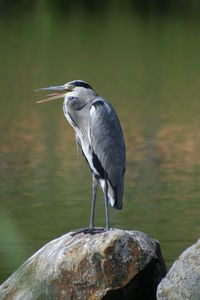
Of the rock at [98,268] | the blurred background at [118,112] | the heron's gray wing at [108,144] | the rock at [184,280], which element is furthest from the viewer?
the blurred background at [118,112]

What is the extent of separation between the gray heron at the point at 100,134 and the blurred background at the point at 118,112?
0.97 metres

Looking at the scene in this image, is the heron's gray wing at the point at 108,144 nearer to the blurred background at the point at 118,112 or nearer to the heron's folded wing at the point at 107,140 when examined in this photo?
the heron's folded wing at the point at 107,140

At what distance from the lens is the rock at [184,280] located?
8.79m

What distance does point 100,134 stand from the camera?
10.2m

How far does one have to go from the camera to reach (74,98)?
10156 millimetres

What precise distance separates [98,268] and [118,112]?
15795mm

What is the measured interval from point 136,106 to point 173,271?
56.7 ft

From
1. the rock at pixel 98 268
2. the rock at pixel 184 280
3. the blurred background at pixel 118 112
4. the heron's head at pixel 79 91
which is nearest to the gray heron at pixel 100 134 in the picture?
the heron's head at pixel 79 91

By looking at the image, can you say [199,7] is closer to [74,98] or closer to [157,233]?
[157,233]

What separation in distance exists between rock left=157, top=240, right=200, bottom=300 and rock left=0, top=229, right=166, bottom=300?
420mm

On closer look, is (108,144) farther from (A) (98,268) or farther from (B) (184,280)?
(B) (184,280)

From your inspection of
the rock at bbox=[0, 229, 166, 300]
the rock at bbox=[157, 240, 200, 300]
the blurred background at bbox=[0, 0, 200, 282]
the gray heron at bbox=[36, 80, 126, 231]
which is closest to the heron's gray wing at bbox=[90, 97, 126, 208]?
the gray heron at bbox=[36, 80, 126, 231]

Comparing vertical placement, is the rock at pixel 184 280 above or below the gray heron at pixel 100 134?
below

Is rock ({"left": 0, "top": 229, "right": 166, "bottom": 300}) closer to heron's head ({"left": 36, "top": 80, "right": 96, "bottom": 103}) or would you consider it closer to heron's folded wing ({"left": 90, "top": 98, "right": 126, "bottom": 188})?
heron's folded wing ({"left": 90, "top": 98, "right": 126, "bottom": 188})
